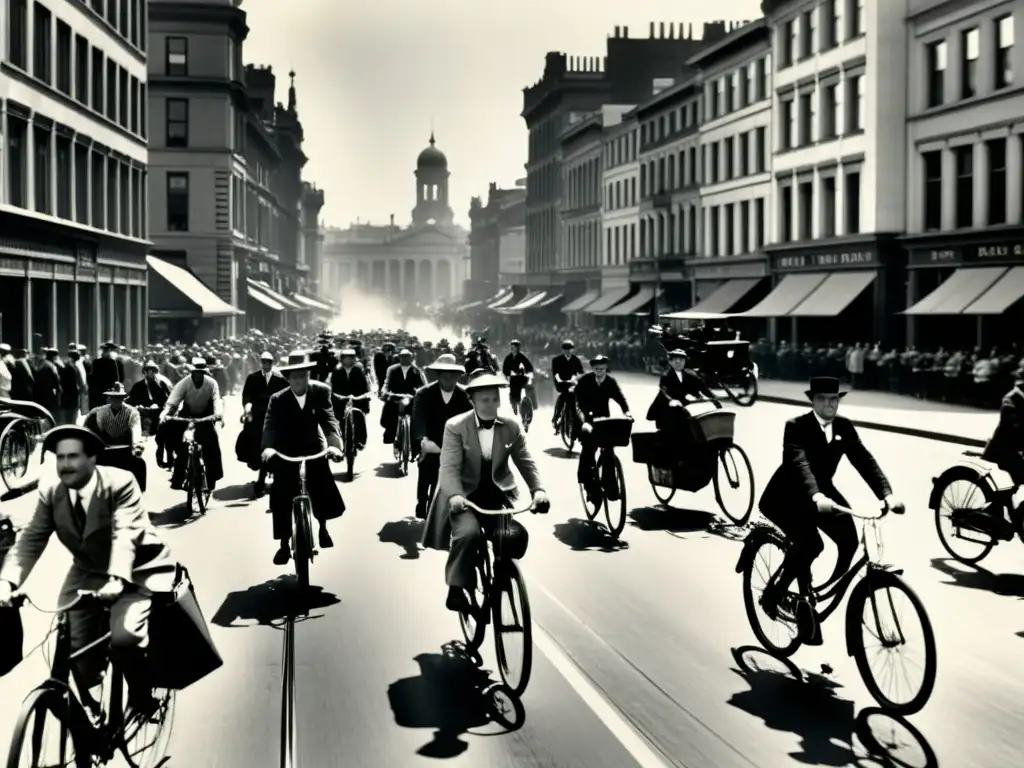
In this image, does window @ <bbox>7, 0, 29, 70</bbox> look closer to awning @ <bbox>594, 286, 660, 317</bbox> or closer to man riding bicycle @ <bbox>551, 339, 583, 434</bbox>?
man riding bicycle @ <bbox>551, 339, 583, 434</bbox>

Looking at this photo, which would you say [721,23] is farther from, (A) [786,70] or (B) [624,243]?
(A) [786,70]

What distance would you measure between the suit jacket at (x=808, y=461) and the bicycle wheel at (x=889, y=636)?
804 mm

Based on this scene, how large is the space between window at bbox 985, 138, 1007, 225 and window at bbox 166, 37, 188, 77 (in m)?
39.3

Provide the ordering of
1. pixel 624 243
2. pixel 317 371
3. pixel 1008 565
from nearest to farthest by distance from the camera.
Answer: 1. pixel 1008 565
2. pixel 317 371
3. pixel 624 243

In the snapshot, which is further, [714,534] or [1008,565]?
[714,534]

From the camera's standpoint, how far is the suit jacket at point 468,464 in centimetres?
884

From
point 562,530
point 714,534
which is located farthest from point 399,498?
point 714,534

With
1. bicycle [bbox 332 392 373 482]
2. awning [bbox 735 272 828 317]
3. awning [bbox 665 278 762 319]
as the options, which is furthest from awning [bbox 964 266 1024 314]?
bicycle [bbox 332 392 373 482]

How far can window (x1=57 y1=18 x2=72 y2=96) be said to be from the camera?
39688 mm

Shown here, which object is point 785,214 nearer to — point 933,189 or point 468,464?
point 933,189

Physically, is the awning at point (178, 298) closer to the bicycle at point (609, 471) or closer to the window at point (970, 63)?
the window at point (970, 63)

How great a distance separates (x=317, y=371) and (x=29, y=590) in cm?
1293

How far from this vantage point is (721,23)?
88875 mm

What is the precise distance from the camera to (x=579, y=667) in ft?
28.9
